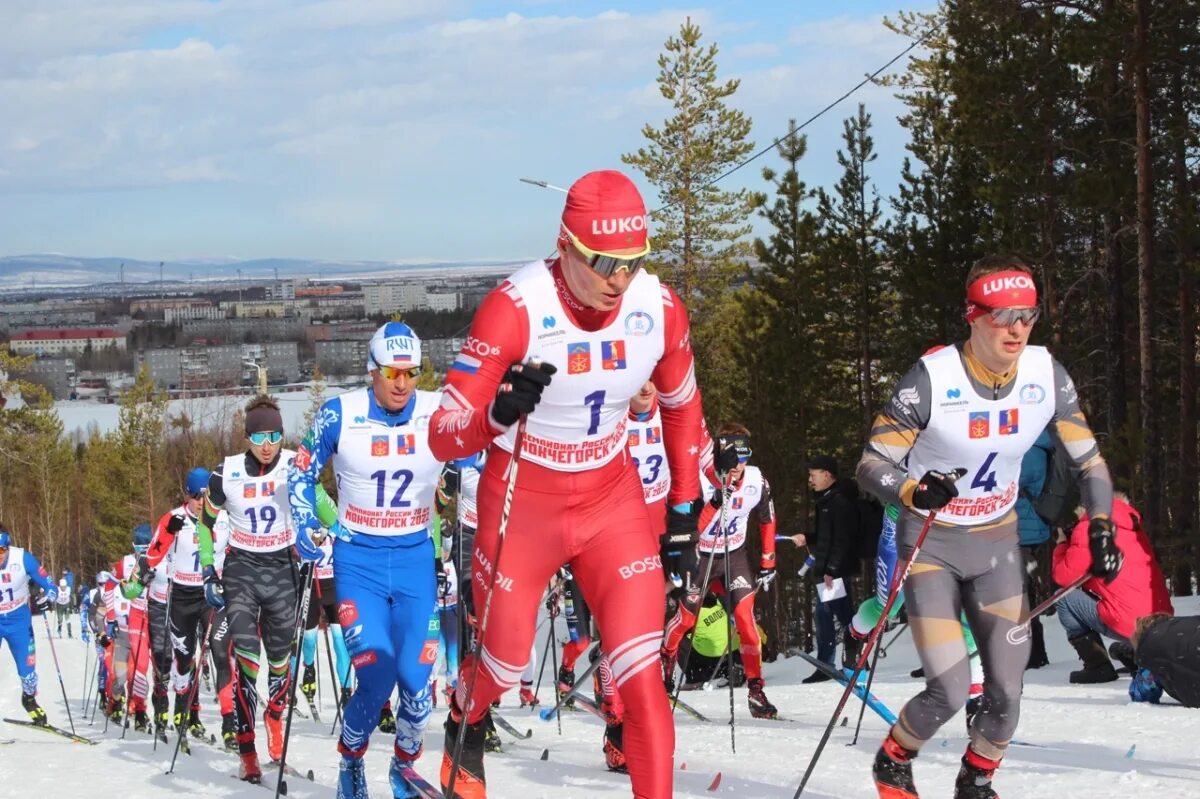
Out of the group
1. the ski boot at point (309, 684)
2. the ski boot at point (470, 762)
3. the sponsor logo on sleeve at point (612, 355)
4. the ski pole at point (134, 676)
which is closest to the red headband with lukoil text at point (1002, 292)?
the sponsor logo on sleeve at point (612, 355)

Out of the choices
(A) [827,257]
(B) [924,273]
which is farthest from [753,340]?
(B) [924,273]

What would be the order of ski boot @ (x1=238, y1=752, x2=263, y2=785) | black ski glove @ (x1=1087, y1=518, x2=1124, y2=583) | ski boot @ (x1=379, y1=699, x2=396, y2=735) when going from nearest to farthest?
black ski glove @ (x1=1087, y1=518, x2=1124, y2=583), ski boot @ (x1=238, y1=752, x2=263, y2=785), ski boot @ (x1=379, y1=699, x2=396, y2=735)

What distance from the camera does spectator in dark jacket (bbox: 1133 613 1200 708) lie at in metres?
7.81

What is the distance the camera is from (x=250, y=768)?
387 inches

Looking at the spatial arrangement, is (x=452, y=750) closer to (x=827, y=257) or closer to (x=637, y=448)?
(x=637, y=448)

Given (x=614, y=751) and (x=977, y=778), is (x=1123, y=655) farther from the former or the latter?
(x=977, y=778)

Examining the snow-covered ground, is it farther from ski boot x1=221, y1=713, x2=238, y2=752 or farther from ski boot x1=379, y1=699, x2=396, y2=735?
ski boot x1=379, y1=699, x2=396, y2=735


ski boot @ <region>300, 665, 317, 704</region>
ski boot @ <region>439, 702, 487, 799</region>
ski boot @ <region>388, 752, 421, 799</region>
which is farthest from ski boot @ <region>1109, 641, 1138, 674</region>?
ski boot @ <region>300, 665, 317, 704</region>

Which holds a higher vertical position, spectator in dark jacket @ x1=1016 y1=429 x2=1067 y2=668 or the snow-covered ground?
spectator in dark jacket @ x1=1016 y1=429 x2=1067 y2=668

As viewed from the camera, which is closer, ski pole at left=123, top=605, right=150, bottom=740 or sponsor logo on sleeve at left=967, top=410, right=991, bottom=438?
sponsor logo on sleeve at left=967, top=410, right=991, bottom=438

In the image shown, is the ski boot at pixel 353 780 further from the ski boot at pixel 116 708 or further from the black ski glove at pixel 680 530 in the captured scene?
the ski boot at pixel 116 708

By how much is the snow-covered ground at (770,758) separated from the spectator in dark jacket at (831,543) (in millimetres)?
1684

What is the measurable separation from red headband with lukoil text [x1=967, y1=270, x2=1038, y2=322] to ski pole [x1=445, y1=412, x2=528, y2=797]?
87.4 inches

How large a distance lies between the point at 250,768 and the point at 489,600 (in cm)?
459
